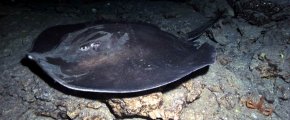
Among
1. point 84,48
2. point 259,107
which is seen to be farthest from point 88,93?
point 259,107

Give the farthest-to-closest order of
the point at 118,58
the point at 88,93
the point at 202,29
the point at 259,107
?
the point at 202,29
the point at 259,107
the point at 88,93
the point at 118,58

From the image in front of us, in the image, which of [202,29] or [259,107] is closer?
[259,107]

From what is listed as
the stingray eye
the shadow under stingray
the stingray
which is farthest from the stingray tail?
the stingray eye

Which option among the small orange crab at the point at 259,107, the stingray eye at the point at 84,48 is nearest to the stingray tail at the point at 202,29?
the small orange crab at the point at 259,107

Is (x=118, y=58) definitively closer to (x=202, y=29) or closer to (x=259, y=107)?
(x=202, y=29)

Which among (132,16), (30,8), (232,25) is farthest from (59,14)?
(232,25)

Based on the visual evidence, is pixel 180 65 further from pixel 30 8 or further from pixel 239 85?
pixel 30 8

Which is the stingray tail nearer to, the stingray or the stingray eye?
the stingray

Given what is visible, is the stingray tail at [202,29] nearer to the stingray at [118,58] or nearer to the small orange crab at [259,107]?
the stingray at [118,58]
